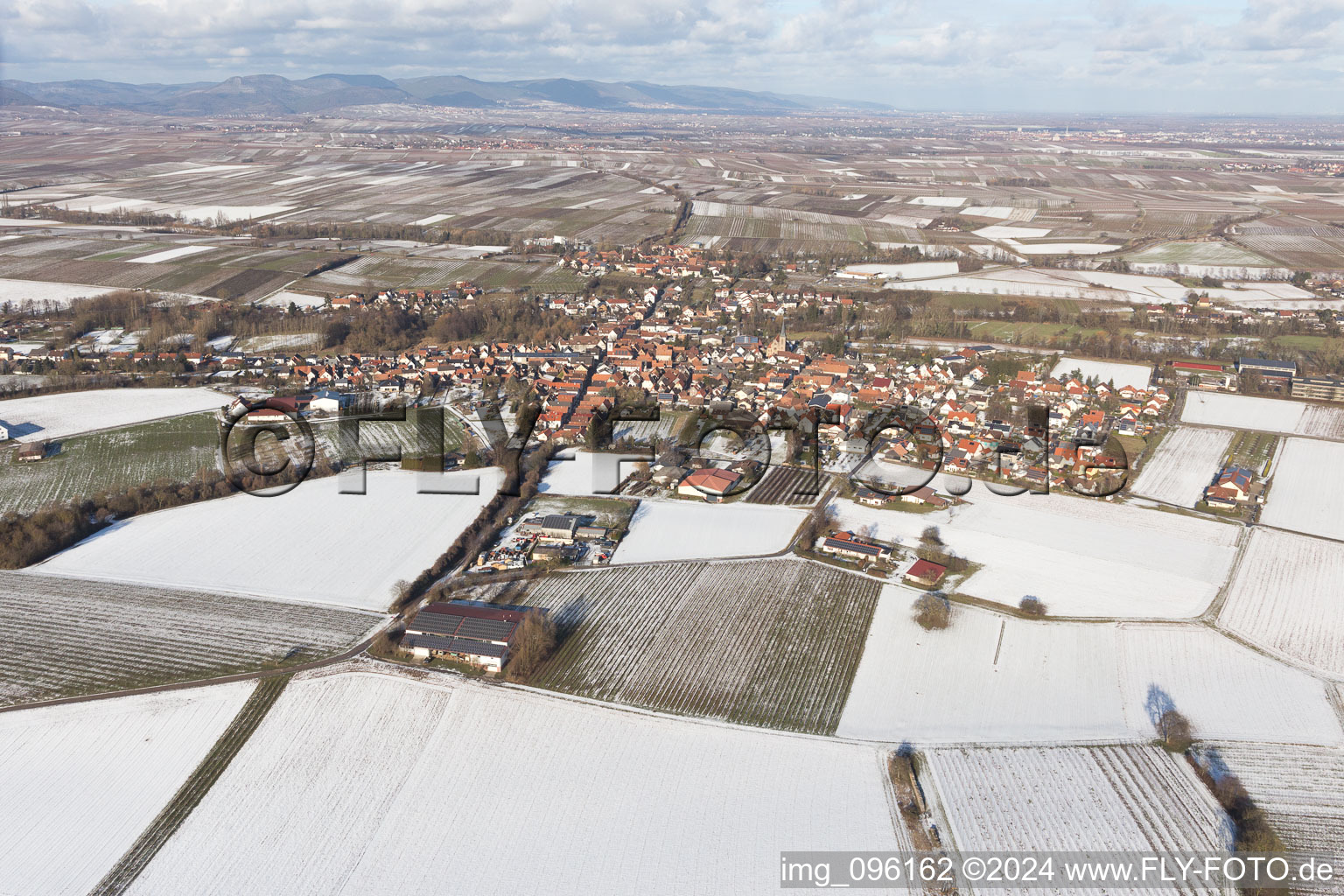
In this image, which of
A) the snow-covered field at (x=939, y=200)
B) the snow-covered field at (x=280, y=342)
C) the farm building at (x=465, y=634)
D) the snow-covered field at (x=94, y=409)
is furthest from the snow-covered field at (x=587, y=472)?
the snow-covered field at (x=939, y=200)

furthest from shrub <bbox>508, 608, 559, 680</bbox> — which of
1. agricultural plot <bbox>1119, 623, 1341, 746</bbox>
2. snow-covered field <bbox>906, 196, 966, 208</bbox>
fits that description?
snow-covered field <bbox>906, 196, 966, 208</bbox>

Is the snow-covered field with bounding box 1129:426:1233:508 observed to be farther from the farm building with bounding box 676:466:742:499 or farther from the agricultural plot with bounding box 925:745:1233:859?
the agricultural plot with bounding box 925:745:1233:859

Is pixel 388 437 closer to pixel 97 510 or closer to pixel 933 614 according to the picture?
pixel 97 510

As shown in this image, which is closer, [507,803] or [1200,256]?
[507,803]

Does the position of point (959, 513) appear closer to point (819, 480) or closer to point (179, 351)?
point (819, 480)

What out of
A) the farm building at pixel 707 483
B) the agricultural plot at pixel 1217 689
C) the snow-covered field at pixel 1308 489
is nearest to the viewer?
the agricultural plot at pixel 1217 689

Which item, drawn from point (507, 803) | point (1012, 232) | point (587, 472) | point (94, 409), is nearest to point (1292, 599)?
point (507, 803)

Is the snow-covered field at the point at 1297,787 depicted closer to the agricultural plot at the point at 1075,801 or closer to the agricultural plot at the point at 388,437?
the agricultural plot at the point at 1075,801
